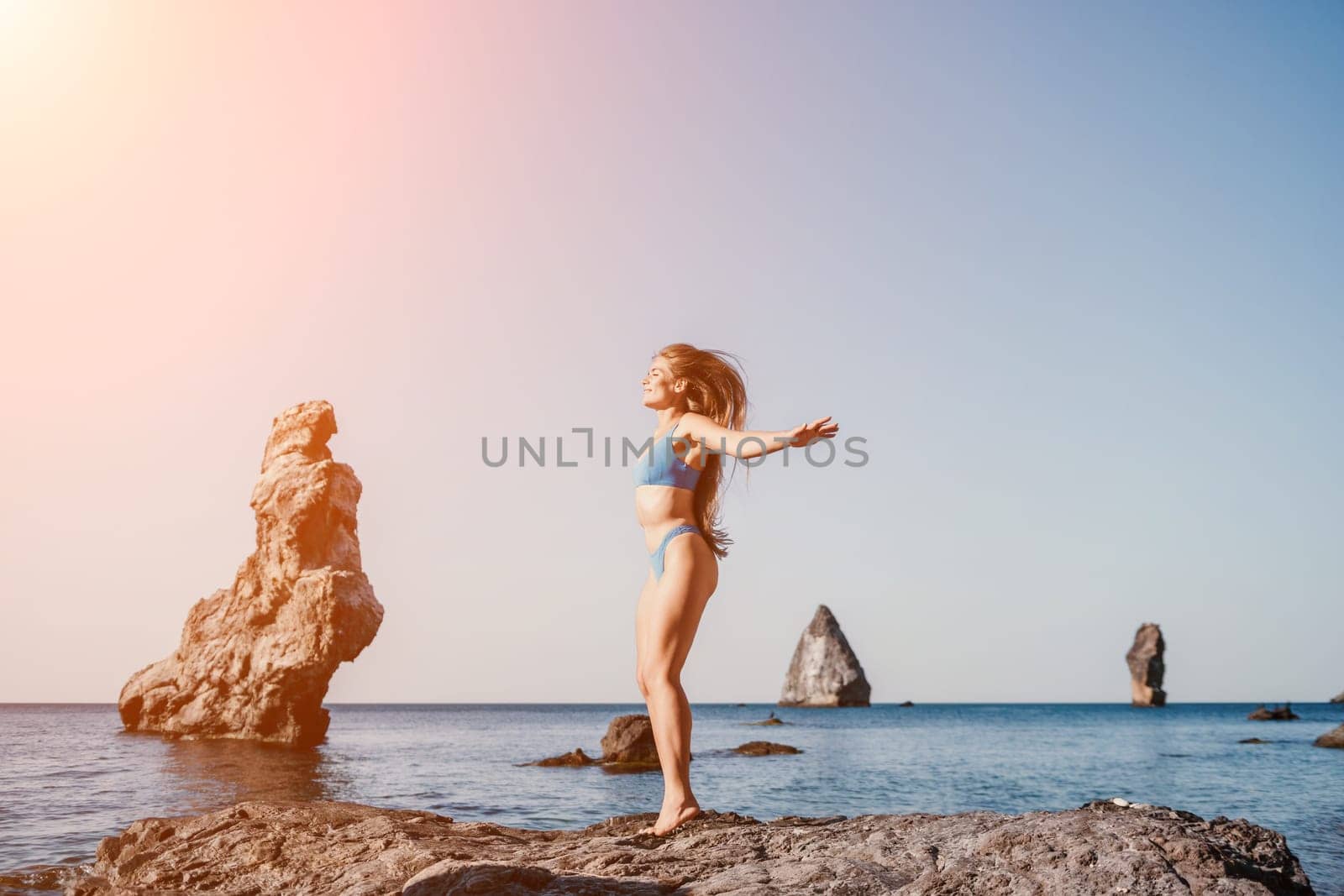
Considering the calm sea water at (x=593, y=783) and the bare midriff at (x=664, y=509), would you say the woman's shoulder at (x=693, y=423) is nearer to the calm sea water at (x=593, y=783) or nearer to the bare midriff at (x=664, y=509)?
the bare midriff at (x=664, y=509)

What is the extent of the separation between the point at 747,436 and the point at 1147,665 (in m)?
117

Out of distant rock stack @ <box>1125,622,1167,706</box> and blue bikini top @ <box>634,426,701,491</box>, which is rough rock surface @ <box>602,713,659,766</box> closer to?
blue bikini top @ <box>634,426,701,491</box>

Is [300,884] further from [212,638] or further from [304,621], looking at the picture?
[212,638]

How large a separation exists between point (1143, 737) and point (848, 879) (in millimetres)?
59303

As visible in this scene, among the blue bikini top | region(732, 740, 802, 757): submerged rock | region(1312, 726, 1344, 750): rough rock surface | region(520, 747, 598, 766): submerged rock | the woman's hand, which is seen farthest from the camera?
region(1312, 726, 1344, 750): rough rock surface

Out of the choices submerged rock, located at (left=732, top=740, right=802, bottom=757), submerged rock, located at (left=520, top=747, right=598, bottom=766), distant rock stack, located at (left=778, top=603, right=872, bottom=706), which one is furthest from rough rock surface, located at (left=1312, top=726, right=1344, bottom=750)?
distant rock stack, located at (left=778, top=603, right=872, bottom=706)

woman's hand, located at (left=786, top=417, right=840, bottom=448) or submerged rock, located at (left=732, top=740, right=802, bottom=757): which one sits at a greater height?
woman's hand, located at (left=786, top=417, right=840, bottom=448)

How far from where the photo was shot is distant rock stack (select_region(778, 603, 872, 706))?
363 feet

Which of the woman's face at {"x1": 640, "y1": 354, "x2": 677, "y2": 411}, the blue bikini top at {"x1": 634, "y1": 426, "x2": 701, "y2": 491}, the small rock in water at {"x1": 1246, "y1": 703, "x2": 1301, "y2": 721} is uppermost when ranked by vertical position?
the woman's face at {"x1": 640, "y1": 354, "x2": 677, "y2": 411}

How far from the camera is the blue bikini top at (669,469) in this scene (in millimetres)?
5699

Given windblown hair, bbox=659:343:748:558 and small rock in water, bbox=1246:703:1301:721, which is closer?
windblown hair, bbox=659:343:748:558

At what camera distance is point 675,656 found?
5359mm

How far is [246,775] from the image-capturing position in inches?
848

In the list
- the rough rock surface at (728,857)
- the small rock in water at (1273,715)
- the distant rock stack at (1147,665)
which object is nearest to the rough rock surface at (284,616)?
the rough rock surface at (728,857)
